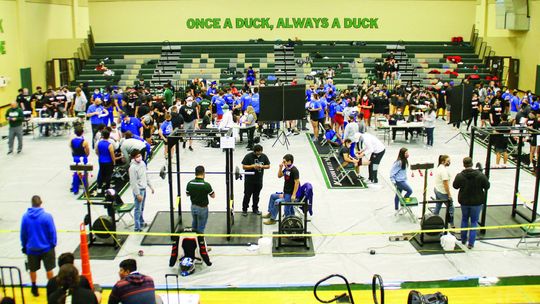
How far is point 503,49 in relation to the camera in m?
31.5

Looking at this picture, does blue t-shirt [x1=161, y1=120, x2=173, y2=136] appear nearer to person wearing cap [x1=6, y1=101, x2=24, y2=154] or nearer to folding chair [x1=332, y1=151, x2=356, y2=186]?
person wearing cap [x1=6, y1=101, x2=24, y2=154]

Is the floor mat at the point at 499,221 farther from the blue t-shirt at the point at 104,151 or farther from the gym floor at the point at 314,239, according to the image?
the blue t-shirt at the point at 104,151

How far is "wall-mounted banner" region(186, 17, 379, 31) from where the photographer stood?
113 ft

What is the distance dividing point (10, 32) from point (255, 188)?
18.5 meters

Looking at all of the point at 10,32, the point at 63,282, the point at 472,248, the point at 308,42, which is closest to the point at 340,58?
the point at 308,42

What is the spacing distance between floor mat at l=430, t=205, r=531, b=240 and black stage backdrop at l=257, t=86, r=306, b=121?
717 cm

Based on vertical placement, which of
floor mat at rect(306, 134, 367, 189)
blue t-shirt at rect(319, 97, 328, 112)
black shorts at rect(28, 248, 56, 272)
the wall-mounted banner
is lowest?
black shorts at rect(28, 248, 56, 272)

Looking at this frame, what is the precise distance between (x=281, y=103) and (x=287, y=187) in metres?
7.34

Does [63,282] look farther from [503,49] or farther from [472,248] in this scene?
[503,49]

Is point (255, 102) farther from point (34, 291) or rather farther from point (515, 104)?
point (34, 291)

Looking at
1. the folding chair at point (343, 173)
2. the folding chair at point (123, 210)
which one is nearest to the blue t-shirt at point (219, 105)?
the folding chair at point (343, 173)

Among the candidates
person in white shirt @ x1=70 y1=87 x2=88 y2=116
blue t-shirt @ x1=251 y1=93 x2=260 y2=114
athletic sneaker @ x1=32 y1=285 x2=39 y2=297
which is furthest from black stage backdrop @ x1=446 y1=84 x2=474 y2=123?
athletic sneaker @ x1=32 y1=285 x2=39 y2=297

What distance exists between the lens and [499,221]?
39.7 feet

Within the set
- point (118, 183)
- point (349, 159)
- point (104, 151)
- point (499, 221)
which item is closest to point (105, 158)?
point (104, 151)
